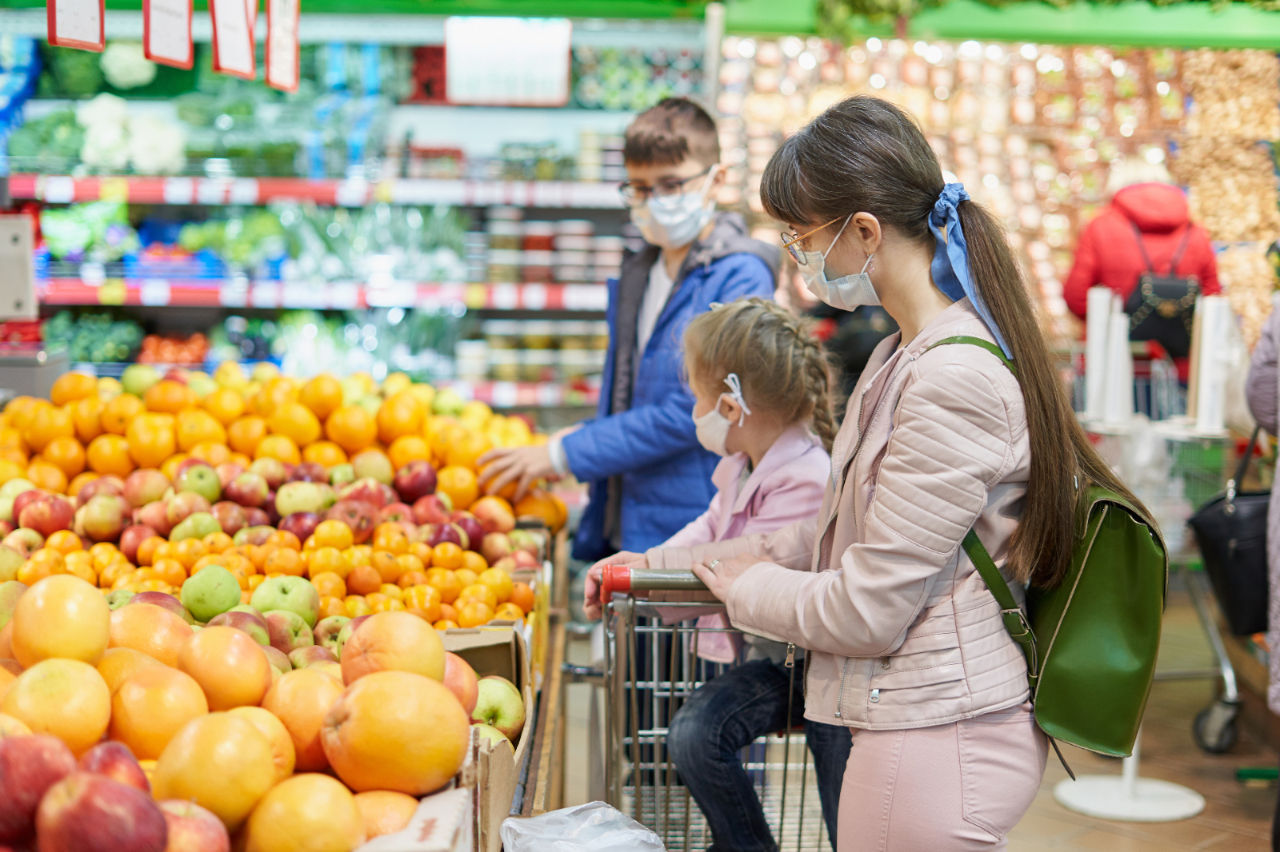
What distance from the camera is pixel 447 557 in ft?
8.04

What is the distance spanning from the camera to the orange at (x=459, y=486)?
292cm

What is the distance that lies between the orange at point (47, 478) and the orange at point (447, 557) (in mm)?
1078

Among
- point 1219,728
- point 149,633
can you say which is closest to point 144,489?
point 149,633

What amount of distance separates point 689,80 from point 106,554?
410 centimetres

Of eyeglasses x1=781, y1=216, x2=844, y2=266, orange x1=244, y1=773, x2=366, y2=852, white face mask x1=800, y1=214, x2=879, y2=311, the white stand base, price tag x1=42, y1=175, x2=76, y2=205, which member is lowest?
the white stand base

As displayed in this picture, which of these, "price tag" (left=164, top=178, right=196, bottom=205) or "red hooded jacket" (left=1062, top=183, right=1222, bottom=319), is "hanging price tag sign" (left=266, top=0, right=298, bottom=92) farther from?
"red hooded jacket" (left=1062, top=183, right=1222, bottom=319)

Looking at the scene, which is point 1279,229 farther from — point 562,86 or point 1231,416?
point 562,86

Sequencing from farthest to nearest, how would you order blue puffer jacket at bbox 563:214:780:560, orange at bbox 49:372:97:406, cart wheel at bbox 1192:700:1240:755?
cart wheel at bbox 1192:700:1240:755 → orange at bbox 49:372:97:406 → blue puffer jacket at bbox 563:214:780:560

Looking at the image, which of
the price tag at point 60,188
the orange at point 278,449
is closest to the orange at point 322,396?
the orange at point 278,449

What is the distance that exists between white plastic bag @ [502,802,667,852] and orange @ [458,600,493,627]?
593 mm

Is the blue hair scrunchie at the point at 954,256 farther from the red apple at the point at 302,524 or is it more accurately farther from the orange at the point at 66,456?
the orange at the point at 66,456

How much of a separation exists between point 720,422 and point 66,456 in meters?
1.78

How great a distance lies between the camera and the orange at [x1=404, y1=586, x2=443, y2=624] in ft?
7.34

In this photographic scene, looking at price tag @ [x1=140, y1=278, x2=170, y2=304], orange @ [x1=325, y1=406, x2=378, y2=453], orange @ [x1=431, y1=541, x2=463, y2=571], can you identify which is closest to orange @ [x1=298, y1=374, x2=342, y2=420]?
orange @ [x1=325, y1=406, x2=378, y2=453]
